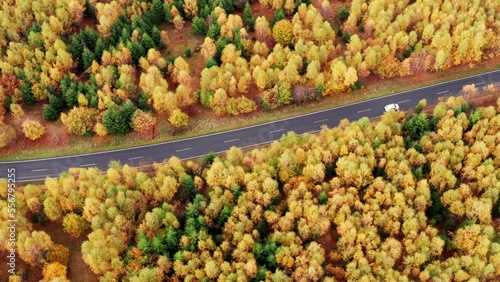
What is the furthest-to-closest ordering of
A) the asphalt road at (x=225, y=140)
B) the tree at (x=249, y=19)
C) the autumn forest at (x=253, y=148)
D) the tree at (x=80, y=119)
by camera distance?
the tree at (x=249, y=19)
the asphalt road at (x=225, y=140)
the tree at (x=80, y=119)
the autumn forest at (x=253, y=148)

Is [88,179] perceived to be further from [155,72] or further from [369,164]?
[369,164]

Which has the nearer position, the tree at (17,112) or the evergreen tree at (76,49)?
the tree at (17,112)

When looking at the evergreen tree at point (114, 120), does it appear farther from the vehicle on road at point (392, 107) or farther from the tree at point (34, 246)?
the vehicle on road at point (392, 107)

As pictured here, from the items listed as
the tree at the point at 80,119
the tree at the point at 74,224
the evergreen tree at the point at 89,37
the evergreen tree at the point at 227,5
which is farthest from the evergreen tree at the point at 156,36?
the tree at the point at 74,224

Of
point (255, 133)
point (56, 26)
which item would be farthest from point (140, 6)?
point (255, 133)

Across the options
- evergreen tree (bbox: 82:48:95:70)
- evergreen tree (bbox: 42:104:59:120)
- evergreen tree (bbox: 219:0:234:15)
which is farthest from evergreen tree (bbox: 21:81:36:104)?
evergreen tree (bbox: 219:0:234:15)

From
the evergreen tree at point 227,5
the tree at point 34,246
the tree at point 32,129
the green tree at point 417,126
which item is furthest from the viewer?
the evergreen tree at point 227,5
